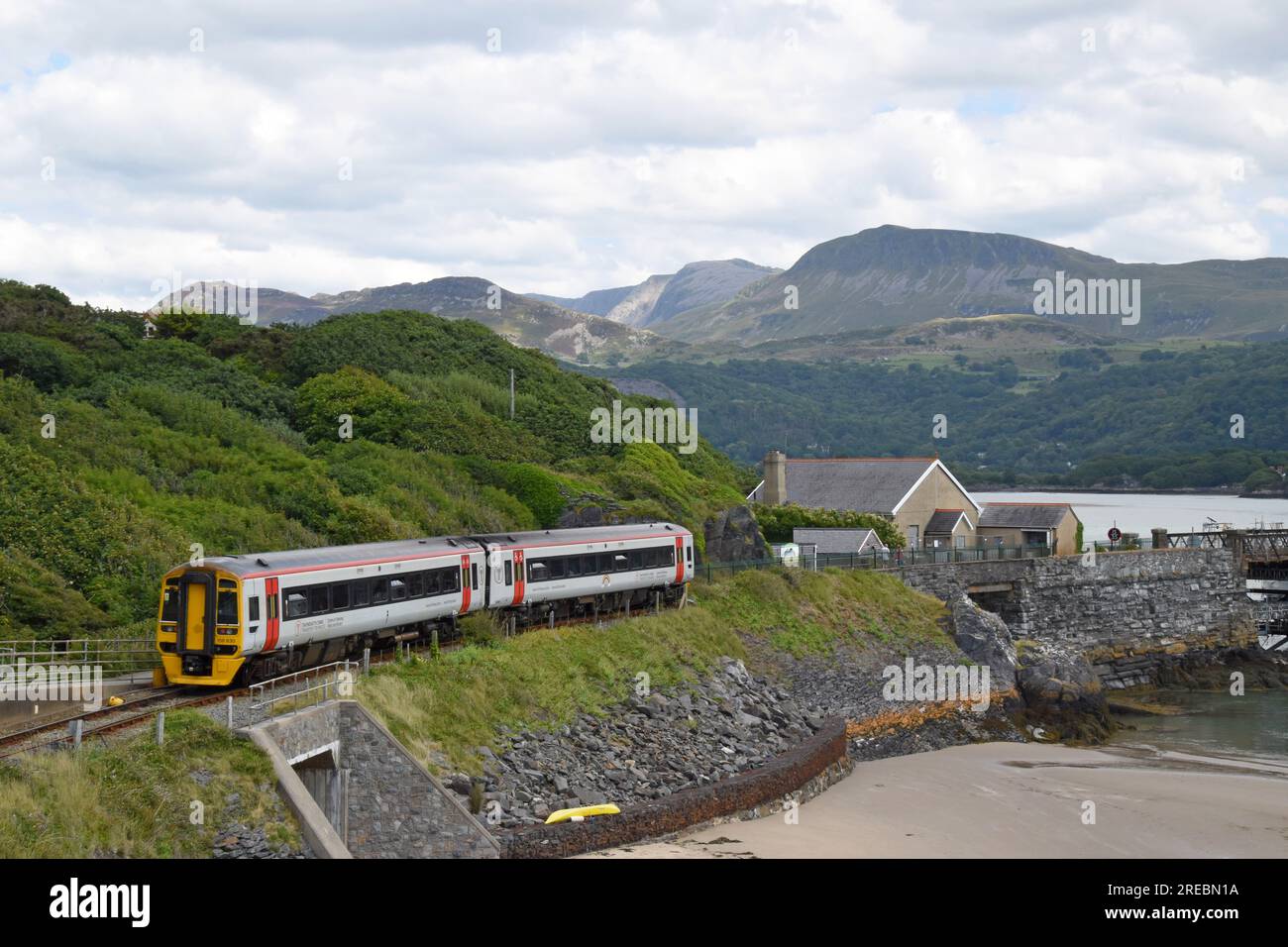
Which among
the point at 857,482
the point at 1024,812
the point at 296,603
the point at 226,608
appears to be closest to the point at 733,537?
the point at 857,482

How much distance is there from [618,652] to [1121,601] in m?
Answer: 32.0

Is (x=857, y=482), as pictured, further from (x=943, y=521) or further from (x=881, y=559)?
(x=881, y=559)

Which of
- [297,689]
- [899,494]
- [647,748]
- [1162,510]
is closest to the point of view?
[297,689]

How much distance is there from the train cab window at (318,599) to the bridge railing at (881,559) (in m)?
19.2

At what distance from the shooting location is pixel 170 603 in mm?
24344

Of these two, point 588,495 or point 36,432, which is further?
point 588,495

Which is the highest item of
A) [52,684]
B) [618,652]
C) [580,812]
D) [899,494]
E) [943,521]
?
[899,494]

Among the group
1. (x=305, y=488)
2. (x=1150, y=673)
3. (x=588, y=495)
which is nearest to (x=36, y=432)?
(x=305, y=488)

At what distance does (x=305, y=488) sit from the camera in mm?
39875

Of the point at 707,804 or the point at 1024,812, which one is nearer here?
the point at 707,804

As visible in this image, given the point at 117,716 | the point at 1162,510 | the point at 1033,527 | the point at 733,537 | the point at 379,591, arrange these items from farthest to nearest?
the point at 1162,510 → the point at 1033,527 → the point at 733,537 → the point at 379,591 → the point at 117,716

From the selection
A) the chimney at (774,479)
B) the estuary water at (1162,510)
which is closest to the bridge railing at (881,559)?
the chimney at (774,479)
